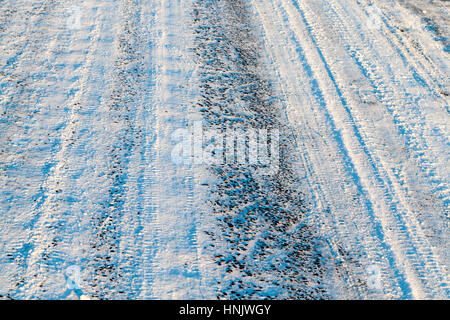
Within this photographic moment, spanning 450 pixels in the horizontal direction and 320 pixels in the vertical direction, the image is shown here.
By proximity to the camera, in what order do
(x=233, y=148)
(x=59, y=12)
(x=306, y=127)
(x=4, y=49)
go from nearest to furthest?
Result: (x=233, y=148) < (x=306, y=127) < (x=4, y=49) < (x=59, y=12)

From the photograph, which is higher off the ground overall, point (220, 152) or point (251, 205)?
point (220, 152)

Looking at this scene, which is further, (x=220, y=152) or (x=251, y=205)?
(x=220, y=152)

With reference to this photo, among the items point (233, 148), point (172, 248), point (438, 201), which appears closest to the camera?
point (172, 248)

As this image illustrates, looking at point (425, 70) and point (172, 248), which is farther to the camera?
point (425, 70)

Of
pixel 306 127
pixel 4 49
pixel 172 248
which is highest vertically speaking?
pixel 4 49

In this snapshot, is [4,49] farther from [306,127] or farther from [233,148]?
[306,127]

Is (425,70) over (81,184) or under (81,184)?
over

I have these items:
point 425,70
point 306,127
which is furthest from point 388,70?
point 306,127

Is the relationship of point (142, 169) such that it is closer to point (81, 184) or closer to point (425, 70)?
point (81, 184)
